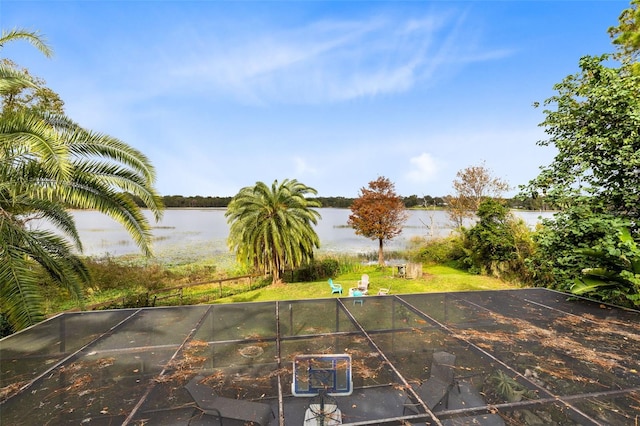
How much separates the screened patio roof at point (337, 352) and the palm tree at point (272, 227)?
26.0ft

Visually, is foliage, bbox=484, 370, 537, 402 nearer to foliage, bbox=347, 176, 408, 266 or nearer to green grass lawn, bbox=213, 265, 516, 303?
green grass lawn, bbox=213, 265, 516, 303

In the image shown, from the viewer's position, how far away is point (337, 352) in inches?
144

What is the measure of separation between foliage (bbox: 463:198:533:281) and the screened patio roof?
8.55 meters

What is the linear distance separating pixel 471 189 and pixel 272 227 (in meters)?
16.1

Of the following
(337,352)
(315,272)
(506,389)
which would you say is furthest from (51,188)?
(315,272)

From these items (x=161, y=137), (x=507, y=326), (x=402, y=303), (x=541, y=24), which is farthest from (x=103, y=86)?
(x=541, y=24)

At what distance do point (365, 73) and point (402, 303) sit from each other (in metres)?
11.0

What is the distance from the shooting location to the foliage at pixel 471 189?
20656 mm

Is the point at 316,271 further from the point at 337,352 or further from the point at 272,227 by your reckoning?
the point at 337,352

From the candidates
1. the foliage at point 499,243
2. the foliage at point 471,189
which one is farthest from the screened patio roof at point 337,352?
Result: the foliage at point 471,189

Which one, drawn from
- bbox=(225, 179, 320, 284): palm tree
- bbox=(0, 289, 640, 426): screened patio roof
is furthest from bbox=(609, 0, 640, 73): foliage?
bbox=(225, 179, 320, 284): palm tree

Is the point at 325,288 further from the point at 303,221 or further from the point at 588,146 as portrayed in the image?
the point at 588,146

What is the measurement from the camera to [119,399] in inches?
104

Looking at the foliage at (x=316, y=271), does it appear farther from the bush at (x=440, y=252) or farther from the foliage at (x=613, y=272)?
the foliage at (x=613, y=272)
